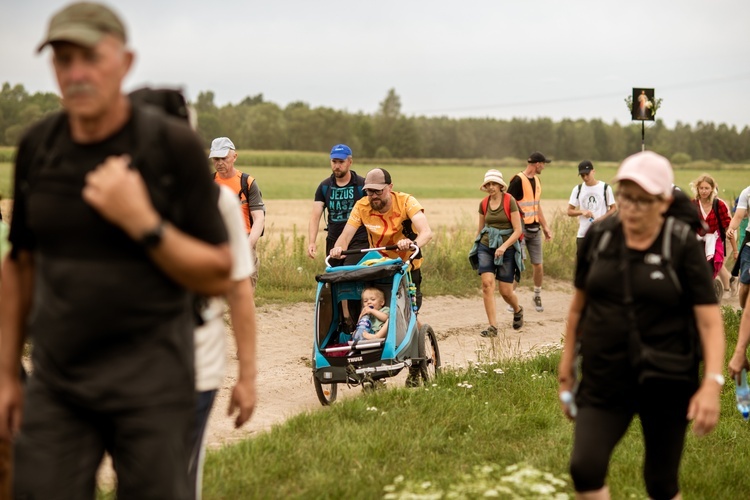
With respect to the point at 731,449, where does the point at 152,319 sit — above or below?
above

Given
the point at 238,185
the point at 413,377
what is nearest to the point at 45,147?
the point at 413,377

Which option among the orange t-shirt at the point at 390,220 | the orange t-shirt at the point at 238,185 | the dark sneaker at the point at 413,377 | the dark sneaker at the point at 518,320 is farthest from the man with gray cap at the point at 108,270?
the dark sneaker at the point at 518,320

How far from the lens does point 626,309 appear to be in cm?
416

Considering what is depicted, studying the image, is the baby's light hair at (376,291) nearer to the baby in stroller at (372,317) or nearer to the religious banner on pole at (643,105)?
the baby in stroller at (372,317)

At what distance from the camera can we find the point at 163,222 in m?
2.85

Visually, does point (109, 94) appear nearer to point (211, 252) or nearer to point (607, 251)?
point (211, 252)

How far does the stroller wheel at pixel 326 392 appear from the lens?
8.61 meters

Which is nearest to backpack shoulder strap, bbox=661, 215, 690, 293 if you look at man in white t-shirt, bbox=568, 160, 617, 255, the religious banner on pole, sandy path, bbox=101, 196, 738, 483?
sandy path, bbox=101, 196, 738, 483

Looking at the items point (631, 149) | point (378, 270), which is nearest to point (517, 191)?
point (378, 270)

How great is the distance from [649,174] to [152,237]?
222cm

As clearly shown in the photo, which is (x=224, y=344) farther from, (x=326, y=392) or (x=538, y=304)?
(x=538, y=304)

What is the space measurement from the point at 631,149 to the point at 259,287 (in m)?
97.6

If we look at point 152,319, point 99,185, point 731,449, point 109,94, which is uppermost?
point 109,94

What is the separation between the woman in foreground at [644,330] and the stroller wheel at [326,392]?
450 centimetres
